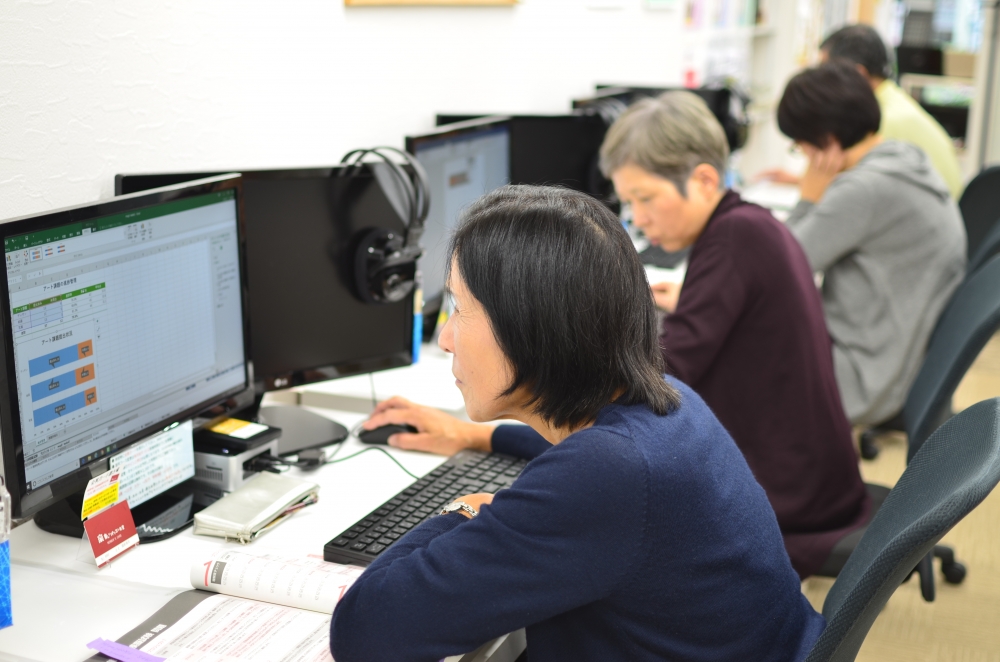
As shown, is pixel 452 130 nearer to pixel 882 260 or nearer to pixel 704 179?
pixel 704 179

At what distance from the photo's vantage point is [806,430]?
1737mm

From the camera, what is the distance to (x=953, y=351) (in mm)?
1768

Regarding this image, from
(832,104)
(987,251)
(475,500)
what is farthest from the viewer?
(832,104)

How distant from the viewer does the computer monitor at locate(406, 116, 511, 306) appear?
6.52ft

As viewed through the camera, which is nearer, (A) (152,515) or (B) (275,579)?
(B) (275,579)

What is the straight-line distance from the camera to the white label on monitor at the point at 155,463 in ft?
4.05

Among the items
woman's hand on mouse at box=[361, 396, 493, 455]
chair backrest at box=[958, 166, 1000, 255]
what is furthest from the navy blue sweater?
chair backrest at box=[958, 166, 1000, 255]

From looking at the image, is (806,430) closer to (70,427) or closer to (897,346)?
(897,346)

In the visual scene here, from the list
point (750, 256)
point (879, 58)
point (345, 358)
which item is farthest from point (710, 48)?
point (345, 358)

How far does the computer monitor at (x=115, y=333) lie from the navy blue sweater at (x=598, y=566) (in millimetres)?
414

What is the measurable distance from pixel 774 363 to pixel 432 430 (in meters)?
0.64

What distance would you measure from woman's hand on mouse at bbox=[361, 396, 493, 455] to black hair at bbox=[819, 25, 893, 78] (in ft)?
8.83

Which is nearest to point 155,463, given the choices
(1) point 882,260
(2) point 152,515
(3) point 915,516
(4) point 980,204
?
(2) point 152,515

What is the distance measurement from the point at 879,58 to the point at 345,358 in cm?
282
